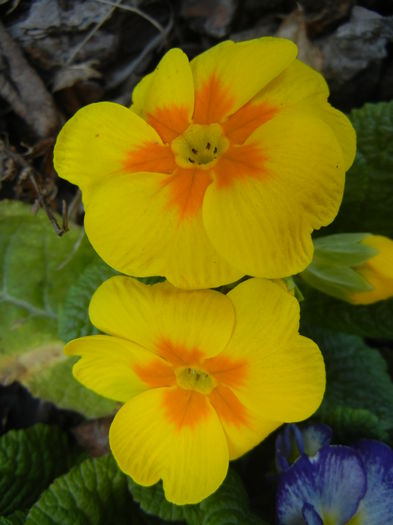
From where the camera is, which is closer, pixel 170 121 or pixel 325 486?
pixel 170 121

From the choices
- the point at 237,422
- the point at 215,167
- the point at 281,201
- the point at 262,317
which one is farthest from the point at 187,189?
the point at 237,422

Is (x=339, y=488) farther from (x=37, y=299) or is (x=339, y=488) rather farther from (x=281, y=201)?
(x=37, y=299)

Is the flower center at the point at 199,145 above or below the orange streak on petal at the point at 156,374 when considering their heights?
above

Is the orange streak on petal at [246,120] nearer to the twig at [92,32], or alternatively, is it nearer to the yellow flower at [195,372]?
the yellow flower at [195,372]

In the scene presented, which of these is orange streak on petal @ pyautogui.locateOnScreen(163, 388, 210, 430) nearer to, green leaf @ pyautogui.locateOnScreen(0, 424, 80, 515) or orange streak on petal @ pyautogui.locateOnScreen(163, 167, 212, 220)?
orange streak on petal @ pyautogui.locateOnScreen(163, 167, 212, 220)

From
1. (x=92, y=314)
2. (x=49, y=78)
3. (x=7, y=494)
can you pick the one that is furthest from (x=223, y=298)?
(x=49, y=78)

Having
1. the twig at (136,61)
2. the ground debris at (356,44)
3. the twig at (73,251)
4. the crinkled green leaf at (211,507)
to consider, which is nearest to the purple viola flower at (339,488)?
the crinkled green leaf at (211,507)
